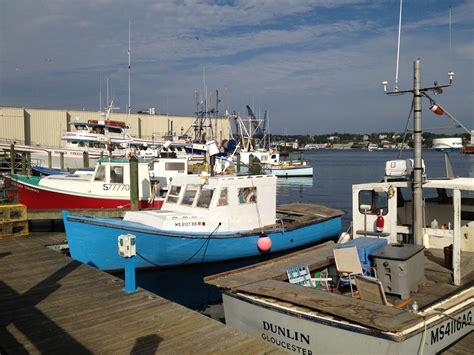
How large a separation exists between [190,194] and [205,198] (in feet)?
2.05

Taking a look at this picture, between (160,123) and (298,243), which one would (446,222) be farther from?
(160,123)

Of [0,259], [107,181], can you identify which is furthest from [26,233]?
[107,181]

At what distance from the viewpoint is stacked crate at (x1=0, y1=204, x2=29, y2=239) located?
14.0 metres

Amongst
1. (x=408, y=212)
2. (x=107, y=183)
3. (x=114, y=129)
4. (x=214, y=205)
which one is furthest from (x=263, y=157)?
(x=408, y=212)

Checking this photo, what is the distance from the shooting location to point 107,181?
18.9 m

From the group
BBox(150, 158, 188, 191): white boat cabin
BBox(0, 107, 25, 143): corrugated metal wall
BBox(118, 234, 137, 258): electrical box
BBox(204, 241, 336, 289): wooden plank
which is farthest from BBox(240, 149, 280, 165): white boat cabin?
BBox(118, 234, 137, 258): electrical box

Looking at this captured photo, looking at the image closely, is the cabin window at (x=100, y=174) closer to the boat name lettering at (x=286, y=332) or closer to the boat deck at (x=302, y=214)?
the boat deck at (x=302, y=214)

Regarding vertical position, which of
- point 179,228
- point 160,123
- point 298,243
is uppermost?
point 160,123

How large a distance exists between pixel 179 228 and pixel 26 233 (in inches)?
223

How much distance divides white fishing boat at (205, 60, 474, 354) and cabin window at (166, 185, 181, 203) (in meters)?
5.85

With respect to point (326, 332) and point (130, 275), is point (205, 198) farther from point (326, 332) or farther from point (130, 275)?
point (326, 332)

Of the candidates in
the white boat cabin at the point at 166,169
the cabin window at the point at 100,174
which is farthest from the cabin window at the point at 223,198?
the white boat cabin at the point at 166,169

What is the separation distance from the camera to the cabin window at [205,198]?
1348cm

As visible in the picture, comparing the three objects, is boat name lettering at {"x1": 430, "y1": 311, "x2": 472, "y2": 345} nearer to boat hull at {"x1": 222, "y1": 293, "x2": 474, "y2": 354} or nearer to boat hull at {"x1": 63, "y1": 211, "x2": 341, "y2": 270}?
boat hull at {"x1": 222, "y1": 293, "x2": 474, "y2": 354}
